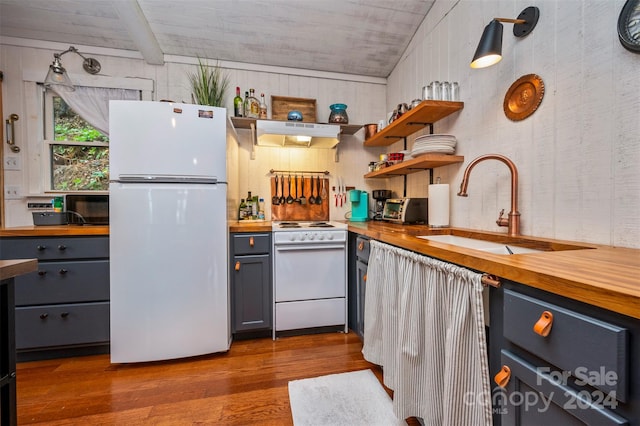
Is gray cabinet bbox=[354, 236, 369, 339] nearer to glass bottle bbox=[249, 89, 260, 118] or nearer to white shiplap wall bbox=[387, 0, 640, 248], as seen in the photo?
white shiplap wall bbox=[387, 0, 640, 248]

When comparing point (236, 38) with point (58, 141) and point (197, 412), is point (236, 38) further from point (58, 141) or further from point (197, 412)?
point (197, 412)

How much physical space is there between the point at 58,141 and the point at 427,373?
337cm

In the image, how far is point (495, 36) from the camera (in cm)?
117

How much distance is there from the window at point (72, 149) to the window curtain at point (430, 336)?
2656 mm

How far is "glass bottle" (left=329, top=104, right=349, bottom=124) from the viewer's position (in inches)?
101

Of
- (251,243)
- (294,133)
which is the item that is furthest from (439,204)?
(251,243)

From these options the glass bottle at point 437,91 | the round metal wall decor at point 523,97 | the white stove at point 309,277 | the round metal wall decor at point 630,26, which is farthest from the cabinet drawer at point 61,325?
the round metal wall decor at point 630,26

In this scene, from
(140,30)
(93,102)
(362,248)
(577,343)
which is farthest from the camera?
(93,102)

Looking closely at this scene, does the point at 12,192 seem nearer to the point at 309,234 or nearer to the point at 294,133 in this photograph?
the point at 294,133

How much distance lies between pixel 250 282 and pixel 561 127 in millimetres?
2103

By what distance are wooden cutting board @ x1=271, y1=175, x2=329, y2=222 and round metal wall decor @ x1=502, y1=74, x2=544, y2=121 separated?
1.73 metres

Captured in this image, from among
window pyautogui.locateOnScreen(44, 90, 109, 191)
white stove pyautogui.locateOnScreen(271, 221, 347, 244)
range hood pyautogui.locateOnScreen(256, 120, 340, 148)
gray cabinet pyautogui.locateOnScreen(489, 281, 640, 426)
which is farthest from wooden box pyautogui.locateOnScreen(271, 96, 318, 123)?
gray cabinet pyautogui.locateOnScreen(489, 281, 640, 426)

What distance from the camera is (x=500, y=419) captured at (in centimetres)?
77

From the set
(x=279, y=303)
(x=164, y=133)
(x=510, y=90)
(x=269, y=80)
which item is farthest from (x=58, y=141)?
(x=510, y=90)
